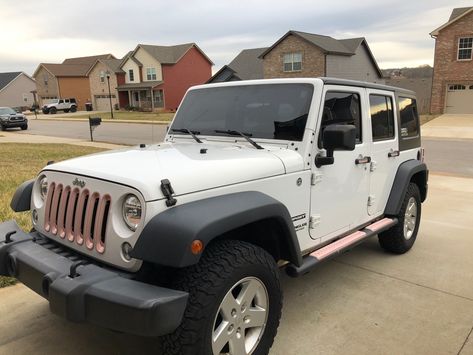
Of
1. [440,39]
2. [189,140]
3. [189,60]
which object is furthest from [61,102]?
[189,140]

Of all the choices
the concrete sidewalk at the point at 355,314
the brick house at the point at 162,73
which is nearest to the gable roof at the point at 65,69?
the brick house at the point at 162,73

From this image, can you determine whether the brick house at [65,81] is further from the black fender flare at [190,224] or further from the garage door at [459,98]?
the black fender flare at [190,224]

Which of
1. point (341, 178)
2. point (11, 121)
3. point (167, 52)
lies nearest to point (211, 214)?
point (341, 178)

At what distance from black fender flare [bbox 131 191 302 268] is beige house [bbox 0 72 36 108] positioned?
74568 millimetres

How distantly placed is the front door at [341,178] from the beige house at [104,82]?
50.3m

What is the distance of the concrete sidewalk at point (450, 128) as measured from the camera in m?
19.2

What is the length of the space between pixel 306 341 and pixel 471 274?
2183 millimetres

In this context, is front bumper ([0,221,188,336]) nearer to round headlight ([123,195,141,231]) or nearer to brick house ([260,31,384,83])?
round headlight ([123,195,141,231])

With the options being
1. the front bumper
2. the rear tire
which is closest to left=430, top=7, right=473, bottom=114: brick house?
the rear tire

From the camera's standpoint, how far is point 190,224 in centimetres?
219

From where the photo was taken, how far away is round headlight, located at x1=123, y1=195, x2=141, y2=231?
92.8 inches

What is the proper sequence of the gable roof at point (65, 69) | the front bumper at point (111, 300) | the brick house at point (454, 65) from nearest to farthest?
the front bumper at point (111, 300) < the brick house at point (454, 65) < the gable roof at point (65, 69)

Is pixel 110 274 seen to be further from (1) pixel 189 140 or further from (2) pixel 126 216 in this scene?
(1) pixel 189 140

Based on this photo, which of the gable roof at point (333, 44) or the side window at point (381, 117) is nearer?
the side window at point (381, 117)
